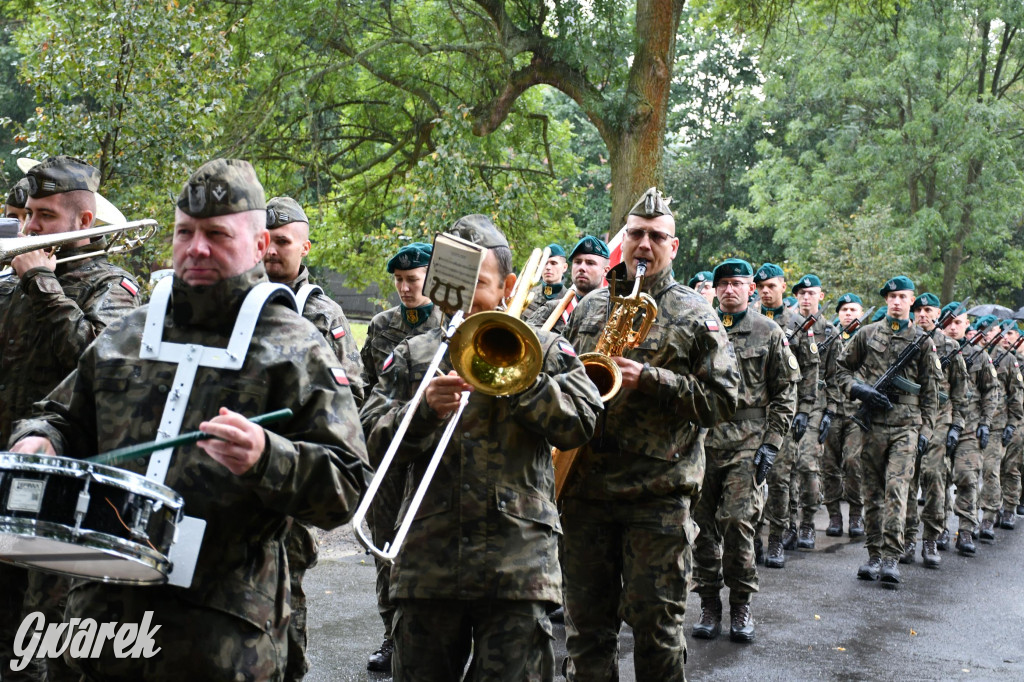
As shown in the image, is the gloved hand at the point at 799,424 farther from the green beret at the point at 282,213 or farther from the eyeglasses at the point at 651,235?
the green beret at the point at 282,213

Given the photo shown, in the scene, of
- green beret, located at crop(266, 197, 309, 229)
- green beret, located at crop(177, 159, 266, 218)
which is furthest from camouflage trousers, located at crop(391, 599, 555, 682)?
green beret, located at crop(266, 197, 309, 229)

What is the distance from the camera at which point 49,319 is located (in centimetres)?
505

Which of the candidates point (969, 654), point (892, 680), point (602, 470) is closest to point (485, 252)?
point (602, 470)

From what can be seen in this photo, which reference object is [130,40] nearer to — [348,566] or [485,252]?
[348,566]

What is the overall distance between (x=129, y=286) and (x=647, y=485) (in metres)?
2.66

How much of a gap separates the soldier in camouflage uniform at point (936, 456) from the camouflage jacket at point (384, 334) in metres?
5.90

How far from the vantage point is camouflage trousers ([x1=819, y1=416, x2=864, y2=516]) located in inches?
515

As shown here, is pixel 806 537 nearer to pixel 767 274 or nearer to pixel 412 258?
pixel 767 274

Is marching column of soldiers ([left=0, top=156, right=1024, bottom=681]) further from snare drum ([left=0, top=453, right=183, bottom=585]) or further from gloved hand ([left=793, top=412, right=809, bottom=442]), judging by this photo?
gloved hand ([left=793, top=412, right=809, bottom=442])

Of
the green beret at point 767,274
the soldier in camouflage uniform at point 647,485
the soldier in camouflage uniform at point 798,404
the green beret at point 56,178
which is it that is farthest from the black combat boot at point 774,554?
the green beret at point 56,178

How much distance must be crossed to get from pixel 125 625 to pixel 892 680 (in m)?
5.53

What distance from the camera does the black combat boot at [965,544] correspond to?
12859 millimetres

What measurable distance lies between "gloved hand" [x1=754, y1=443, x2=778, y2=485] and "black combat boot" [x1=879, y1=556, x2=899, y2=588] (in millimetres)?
2692

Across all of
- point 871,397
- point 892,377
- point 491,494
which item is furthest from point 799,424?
point 491,494
